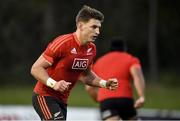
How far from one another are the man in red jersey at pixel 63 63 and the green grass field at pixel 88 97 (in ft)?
52.7

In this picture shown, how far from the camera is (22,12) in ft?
120

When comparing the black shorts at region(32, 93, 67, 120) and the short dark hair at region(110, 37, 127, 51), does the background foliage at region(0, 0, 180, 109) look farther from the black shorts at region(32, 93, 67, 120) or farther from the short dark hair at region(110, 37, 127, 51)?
Answer: the black shorts at region(32, 93, 67, 120)

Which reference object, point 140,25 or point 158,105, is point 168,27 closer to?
point 140,25

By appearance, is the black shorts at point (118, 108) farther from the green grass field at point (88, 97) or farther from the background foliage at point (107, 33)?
the background foliage at point (107, 33)

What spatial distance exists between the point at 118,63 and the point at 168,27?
23427 mm

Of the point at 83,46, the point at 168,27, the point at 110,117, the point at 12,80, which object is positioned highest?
the point at 83,46

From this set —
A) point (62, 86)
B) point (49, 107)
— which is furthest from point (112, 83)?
point (62, 86)

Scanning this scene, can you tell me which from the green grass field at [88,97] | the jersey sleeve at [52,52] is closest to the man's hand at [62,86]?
the jersey sleeve at [52,52]

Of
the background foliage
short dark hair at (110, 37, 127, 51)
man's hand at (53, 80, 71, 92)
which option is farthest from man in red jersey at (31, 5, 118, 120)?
the background foliage

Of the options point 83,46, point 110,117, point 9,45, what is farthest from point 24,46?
point 83,46

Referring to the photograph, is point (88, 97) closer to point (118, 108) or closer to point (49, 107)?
point (118, 108)

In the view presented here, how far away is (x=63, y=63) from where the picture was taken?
8.84 metres

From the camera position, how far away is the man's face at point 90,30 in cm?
880

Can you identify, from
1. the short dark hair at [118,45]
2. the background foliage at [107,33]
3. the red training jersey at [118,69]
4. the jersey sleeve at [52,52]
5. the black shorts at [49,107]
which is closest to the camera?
the jersey sleeve at [52,52]
